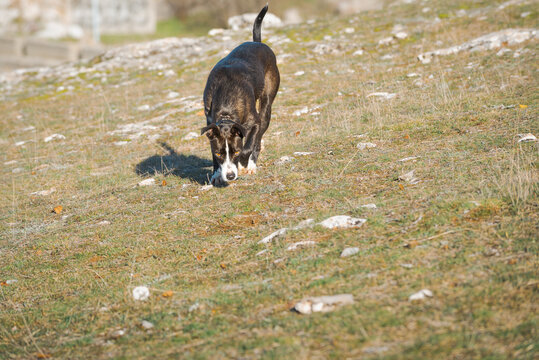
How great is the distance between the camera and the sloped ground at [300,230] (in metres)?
3.52

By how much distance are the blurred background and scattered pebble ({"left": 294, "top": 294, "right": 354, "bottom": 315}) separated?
17.9 meters

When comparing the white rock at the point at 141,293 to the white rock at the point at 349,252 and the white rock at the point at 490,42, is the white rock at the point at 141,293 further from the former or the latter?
the white rock at the point at 490,42

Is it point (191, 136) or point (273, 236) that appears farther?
point (191, 136)

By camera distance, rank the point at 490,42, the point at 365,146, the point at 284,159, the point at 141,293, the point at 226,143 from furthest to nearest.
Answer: the point at 490,42 → the point at 284,159 → the point at 365,146 → the point at 226,143 → the point at 141,293

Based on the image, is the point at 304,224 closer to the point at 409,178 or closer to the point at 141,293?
the point at 409,178

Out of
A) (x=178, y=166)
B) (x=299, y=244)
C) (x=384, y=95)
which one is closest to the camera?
(x=299, y=244)

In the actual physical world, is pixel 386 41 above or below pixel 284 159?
above

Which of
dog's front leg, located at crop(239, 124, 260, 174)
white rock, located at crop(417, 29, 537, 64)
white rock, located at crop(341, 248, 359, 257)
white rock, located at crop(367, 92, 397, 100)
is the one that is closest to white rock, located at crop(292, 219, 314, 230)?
white rock, located at crop(341, 248, 359, 257)

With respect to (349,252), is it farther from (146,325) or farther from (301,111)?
(301,111)

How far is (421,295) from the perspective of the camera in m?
3.66

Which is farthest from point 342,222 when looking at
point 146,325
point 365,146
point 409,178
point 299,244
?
point 365,146

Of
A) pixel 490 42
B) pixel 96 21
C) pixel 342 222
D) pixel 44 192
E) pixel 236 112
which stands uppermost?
pixel 490 42

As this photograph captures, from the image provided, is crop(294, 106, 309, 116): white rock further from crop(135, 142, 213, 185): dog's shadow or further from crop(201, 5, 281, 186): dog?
crop(135, 142, 213, 185): dog's shadow

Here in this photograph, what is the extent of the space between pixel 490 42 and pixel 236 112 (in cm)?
799
